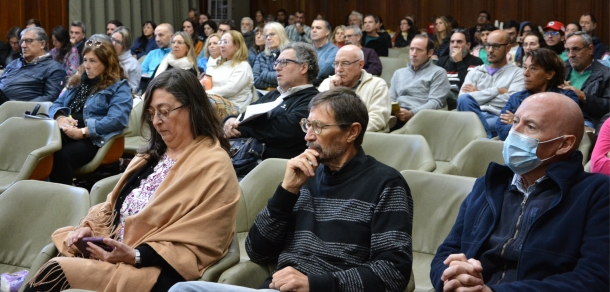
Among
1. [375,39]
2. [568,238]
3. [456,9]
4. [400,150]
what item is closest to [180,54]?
[375,39]

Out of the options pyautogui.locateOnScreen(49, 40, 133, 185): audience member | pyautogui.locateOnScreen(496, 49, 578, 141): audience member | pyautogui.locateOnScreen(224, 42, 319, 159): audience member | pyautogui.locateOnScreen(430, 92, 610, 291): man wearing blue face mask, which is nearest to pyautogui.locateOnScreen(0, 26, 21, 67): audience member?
pyautogui.locateOnScreen(49, 40, 133, 185): audience member

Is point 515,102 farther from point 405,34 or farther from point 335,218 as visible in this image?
point 405,34

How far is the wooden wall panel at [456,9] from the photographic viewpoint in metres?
10.9

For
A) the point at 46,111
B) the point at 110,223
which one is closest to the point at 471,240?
the point at 110,223

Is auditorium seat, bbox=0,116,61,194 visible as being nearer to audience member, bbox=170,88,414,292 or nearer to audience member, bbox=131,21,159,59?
audience member, bbox=170,88,414,292

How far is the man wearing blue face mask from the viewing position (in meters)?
1.88

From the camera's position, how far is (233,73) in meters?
5.88

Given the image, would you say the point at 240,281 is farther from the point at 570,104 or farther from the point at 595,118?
the point at 595,118

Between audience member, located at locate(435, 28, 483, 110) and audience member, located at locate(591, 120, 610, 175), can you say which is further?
audience member, located at locate(435, 28, 483, 110)

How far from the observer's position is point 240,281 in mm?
2258

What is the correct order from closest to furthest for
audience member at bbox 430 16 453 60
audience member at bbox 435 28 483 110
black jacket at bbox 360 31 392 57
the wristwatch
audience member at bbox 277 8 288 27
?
the wristwatch → audience member at bbox 435 28 483 110 → black jacket at bbox 360 31 392 57 → audience member at bbox 430 16 453 60 → audience member at bbox 277 8 288 27

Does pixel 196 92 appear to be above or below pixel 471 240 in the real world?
above

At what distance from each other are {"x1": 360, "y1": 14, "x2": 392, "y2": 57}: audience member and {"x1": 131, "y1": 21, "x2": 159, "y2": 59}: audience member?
2782 mm

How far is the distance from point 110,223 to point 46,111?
8.00 feet
